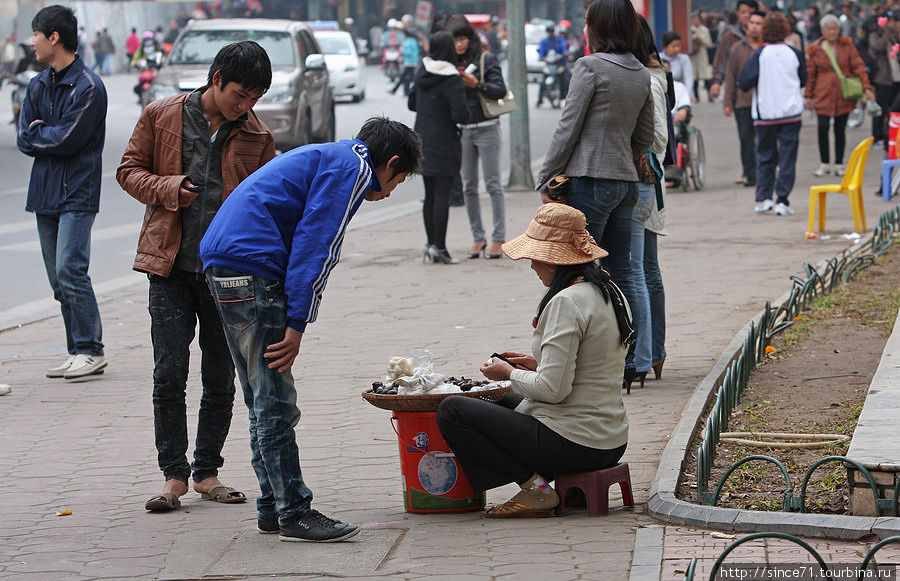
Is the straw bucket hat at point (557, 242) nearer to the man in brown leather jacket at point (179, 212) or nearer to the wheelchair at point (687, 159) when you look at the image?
the man in brown leather jacket at point (179, 212)

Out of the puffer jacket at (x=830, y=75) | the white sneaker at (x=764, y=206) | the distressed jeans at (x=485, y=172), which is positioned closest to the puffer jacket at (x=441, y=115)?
the distressed jeans at (x=485, y=172)

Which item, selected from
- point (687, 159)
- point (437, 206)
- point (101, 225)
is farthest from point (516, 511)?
point (687, 159)

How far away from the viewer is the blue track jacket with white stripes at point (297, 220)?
15.3ft

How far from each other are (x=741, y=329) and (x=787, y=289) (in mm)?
1592

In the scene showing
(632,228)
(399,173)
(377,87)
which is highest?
(399,173)

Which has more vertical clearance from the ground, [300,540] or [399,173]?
[399,173]

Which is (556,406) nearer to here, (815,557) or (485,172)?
(815,557)

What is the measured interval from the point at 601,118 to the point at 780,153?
7836 mm

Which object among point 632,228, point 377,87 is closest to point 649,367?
point 632,228

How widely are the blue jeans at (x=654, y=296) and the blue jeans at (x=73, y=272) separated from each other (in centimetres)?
312

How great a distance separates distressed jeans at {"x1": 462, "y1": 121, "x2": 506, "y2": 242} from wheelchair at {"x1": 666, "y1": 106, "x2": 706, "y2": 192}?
4892 millimetres

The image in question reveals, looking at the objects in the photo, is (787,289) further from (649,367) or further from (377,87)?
(377,87)

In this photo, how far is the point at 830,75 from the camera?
1717cm

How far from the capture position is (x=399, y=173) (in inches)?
193
